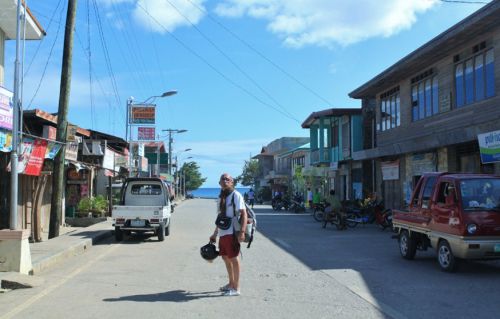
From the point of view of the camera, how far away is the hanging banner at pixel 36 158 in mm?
15008

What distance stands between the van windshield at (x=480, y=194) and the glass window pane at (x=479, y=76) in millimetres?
9205

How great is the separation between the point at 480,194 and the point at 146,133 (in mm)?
28735

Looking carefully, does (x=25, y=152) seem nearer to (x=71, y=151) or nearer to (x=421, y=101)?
(x=71, y=151)

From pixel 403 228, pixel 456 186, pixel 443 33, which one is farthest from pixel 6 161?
pixel 443 33

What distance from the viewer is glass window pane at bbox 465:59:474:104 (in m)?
20.0

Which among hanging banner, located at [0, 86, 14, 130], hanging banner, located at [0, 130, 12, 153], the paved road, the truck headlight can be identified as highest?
hanging banner, located at [0, 86, 14, 130]

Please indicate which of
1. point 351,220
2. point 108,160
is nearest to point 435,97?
point 351,220

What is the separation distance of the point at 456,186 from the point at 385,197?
19.3 m

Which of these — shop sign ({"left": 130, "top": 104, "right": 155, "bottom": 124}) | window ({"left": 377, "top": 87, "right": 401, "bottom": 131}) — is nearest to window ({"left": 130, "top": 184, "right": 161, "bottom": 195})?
shop sign ({"left": 130, "top": 104, "right": 155, "bottom": 124})

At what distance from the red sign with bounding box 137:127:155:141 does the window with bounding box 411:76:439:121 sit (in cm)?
1832

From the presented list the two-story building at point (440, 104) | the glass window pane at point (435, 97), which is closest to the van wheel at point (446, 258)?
the two-story building at point (440, 104)

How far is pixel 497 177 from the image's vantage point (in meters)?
11.3

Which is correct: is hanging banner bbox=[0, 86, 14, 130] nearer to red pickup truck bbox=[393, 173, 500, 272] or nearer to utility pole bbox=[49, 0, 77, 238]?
utility pole bbox=[49, 0, 77, 238]

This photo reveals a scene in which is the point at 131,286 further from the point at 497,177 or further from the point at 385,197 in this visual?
the point at 385,197
